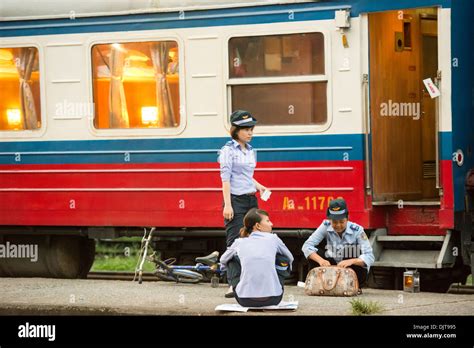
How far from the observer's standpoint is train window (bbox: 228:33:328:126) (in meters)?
13.3

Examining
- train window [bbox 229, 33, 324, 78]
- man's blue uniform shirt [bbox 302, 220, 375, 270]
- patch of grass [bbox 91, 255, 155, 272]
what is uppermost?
train window [bbox 229, 33, 324, 78]

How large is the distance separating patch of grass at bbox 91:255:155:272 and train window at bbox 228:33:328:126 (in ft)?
21.6

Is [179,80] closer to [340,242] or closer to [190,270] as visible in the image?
[190,270]

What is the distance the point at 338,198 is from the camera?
12.9 meters

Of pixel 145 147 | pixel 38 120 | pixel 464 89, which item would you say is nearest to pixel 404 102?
pixel 464 89

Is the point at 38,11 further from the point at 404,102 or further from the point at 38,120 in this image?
the point at 404,102

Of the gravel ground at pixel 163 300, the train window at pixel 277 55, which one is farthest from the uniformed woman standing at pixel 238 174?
the train window at pixel 277 55

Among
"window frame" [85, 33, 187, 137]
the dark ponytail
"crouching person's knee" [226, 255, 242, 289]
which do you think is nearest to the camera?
the dark ponytail

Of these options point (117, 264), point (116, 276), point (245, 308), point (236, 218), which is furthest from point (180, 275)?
point (117, 264)

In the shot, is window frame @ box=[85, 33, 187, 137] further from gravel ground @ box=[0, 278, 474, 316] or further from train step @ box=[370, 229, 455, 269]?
train step @ box=[370, 229, 455, 269]

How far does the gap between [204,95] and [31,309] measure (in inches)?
125

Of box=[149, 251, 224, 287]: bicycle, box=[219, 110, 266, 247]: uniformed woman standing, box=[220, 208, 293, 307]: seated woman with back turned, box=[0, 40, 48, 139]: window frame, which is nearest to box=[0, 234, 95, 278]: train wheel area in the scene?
box=[0, 40, 48, 139]: window frame

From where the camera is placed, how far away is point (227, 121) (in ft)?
45.0

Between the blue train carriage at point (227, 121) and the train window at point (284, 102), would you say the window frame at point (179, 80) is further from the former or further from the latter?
the train window at point (284, 102)
